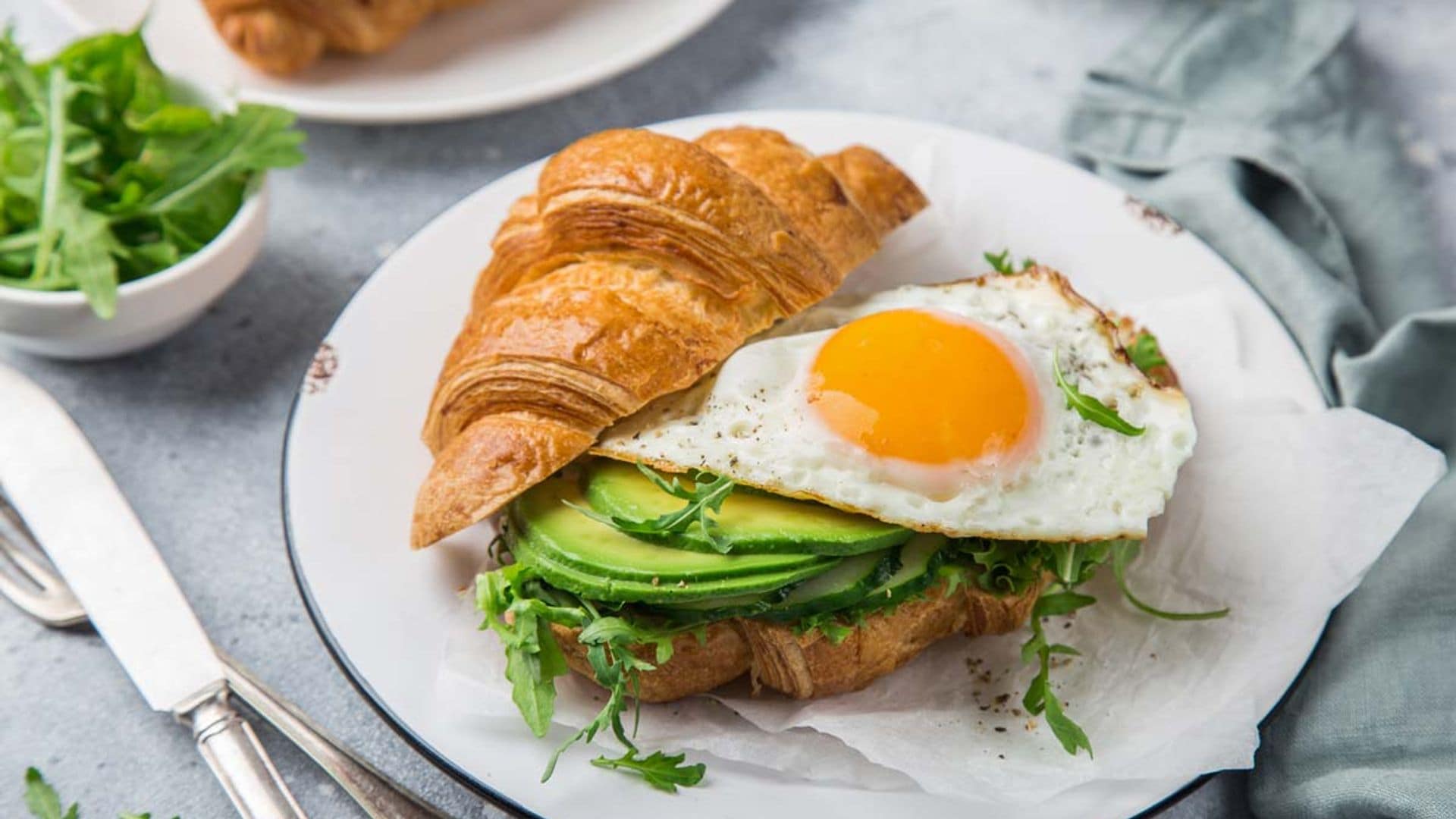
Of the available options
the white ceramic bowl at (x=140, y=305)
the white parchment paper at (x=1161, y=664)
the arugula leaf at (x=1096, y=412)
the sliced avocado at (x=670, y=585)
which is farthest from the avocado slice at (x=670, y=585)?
the white ceramic bowl at (x=140, y=305)

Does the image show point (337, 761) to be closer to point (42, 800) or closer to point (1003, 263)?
point (42, 800)

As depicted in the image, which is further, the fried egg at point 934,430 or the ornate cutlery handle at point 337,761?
the fried egg at point 934,430

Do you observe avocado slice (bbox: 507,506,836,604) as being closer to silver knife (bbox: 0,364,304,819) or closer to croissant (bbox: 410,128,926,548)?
croissant (bbox: 410,128,926,548)

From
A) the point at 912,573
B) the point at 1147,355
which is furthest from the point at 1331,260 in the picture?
the point at 912,573

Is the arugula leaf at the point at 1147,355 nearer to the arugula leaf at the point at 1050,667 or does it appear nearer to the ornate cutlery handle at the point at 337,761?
the arugula leaf at the point at 1050,667

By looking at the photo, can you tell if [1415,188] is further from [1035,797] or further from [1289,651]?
[1035,797]

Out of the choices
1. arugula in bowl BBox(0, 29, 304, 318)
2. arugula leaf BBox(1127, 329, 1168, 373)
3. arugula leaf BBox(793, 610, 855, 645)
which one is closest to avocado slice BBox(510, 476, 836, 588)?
arugula leaf BBox(793, 610, 855, 645)
